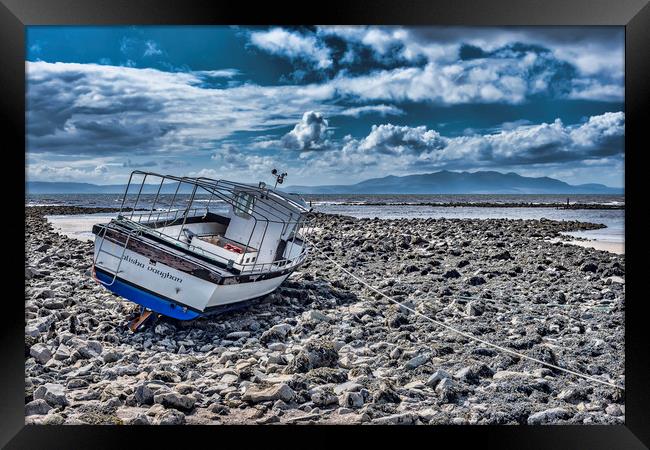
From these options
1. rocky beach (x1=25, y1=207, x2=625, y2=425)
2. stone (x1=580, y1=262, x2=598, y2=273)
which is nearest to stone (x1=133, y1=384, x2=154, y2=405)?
rocky beach (x1=25, y1=207, x2=625, y2=425)

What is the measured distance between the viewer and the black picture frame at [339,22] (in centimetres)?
434

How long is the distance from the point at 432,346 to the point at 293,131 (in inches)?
248

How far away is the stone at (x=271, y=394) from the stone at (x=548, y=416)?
78.7 inches

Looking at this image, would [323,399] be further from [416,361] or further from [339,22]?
[339,22]

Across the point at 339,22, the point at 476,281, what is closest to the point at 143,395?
the point at 339,22

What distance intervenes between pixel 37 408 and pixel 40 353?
0.87 metres

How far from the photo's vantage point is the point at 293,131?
37.7 ft


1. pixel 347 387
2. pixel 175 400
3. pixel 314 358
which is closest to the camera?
pixel 175 400

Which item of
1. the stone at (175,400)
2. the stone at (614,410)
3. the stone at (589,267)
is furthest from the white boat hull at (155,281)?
the stone at (589,267)

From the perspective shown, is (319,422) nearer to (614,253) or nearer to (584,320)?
(584,320)

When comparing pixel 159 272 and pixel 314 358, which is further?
pixel 159 272

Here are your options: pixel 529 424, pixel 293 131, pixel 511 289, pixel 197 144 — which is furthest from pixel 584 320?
pixel 197 144

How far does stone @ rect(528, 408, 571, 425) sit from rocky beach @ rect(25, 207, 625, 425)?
1 centimetres

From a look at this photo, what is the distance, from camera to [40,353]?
18.5 feet
